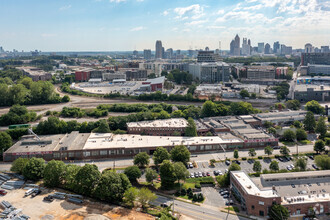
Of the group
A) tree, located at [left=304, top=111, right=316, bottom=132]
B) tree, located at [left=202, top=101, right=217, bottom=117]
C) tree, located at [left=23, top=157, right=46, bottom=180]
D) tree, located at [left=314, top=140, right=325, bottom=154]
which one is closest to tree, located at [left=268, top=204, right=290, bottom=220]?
tree, located at [left=314, top=140, right=325, bottom=154]

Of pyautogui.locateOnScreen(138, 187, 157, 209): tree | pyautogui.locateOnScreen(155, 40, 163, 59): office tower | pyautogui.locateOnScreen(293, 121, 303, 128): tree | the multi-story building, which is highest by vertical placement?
pyautogui.locateOnScreen(155, 40, 163, 59): office tower

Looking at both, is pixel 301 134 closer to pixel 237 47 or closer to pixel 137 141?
pixel 137 141

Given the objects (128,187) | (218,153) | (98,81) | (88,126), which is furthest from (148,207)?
(98,81)

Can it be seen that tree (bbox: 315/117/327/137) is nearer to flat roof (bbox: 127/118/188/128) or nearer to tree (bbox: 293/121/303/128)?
tree (bbox: 293/121/303/128)

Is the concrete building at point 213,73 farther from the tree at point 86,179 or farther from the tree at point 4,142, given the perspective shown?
the tree at point 86,179

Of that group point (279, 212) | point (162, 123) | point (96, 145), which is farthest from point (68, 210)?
point (162, 123)

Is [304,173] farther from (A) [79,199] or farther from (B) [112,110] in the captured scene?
(B) [112,110]

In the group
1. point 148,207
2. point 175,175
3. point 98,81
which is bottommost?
point 148,207
